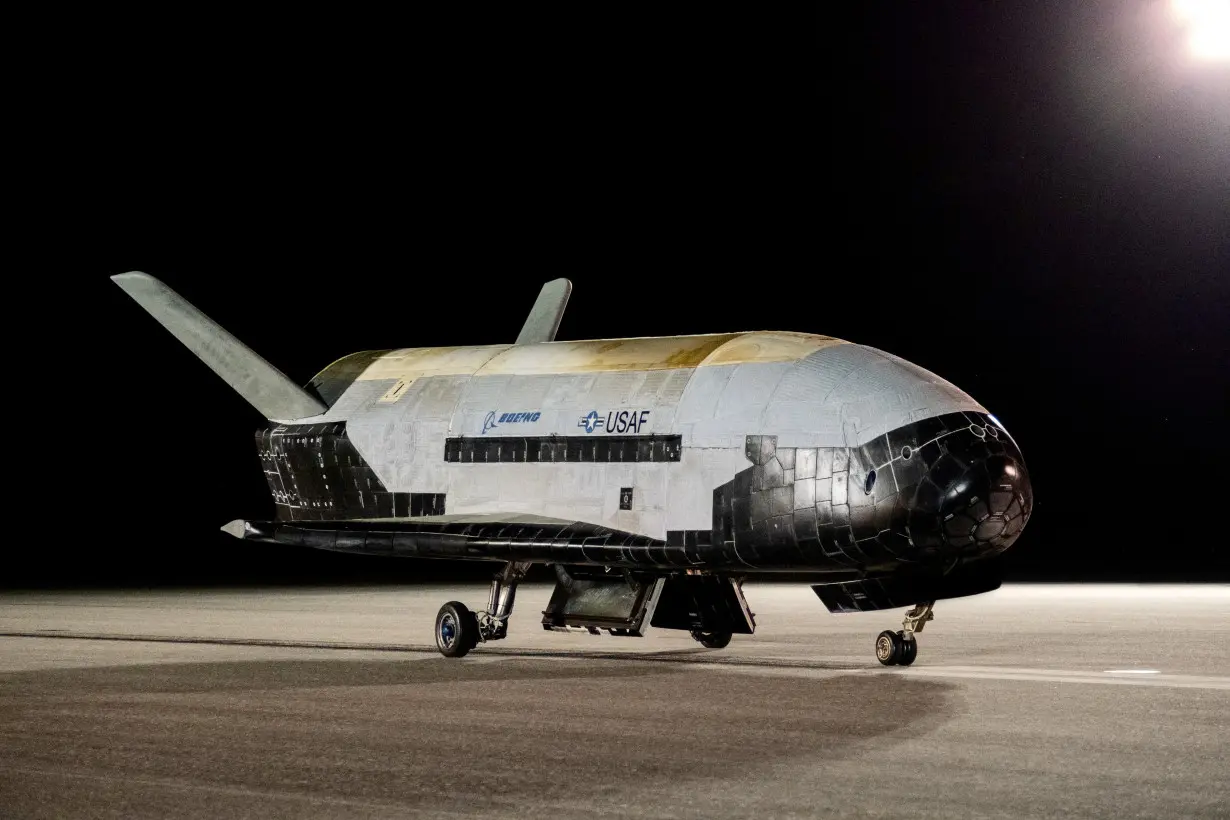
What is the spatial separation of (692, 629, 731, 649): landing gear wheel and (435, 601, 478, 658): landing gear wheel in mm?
3145

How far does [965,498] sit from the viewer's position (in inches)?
680

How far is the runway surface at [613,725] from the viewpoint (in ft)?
32.9

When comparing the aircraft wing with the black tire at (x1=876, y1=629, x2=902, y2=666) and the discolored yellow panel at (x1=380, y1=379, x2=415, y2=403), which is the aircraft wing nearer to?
the discolored yellow panel at (x1=380, y1=379, x2=415, y2=403)

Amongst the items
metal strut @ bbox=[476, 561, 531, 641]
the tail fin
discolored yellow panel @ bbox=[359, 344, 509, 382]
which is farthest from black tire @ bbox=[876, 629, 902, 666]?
the tail fin

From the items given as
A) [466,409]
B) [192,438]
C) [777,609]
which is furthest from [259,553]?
[466,409]

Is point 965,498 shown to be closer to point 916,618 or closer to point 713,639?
point 916,618

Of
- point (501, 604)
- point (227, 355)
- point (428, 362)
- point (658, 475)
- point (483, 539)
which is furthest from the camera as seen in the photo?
point (227, 355)

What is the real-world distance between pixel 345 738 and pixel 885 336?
54.7 meters

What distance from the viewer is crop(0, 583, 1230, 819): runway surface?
32.9ft

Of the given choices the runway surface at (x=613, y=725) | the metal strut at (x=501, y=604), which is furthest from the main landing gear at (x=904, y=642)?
the metal strut at (x=501, y=604)

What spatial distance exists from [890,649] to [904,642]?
19 centimetres

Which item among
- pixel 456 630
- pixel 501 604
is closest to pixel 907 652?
pixel 501 604

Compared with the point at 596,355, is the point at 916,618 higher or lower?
lower

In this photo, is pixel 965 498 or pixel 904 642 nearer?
pixel 965 498
